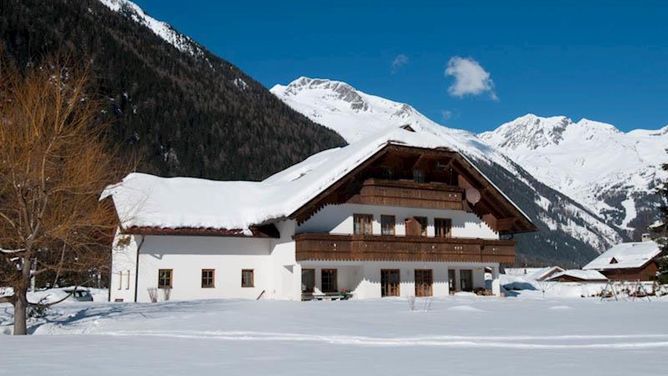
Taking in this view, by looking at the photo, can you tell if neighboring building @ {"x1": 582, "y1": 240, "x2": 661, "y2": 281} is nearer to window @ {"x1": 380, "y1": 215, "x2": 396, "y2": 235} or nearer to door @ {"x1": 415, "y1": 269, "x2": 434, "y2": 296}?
door @ {"x1": 415, "y1": 269, "x2": 434, "y2": 296}

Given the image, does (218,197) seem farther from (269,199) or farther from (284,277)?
(284,277)

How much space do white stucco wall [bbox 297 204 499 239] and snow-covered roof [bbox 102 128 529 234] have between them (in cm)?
190

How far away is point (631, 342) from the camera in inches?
565

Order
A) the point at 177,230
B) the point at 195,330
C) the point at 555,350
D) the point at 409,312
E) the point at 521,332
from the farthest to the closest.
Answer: the point at 177,230 < the point at 409,312 < the point at 195,330 < the point at 521,332 < the point at 555,350

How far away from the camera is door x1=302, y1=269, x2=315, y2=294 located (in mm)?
36000

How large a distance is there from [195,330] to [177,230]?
51.3ft

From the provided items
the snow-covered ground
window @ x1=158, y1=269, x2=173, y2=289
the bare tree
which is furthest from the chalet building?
the bare tree

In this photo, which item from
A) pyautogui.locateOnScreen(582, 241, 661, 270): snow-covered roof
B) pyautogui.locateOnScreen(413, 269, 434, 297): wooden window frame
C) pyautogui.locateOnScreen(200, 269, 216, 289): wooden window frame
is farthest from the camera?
pyautogui.locateOnScreen(582, 241, 661, 270): snow-covered roof

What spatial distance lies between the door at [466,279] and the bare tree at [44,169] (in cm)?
2374

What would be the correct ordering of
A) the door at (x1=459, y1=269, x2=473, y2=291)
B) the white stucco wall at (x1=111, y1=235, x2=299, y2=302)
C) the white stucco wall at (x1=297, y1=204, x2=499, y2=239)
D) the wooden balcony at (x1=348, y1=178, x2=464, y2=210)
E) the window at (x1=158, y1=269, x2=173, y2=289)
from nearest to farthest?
the white stucco wall at (x1=111, y1=235, x2=299, y2=302), the window at (x1=158, y1=269, x2=173, y2=289), the white stucco wall at (x1=297, y1=204, x2=499, y2=239), the wooden balcony at (x1=348, y1=178, x2=464, y2=210), the door at (x1=459, y1=269, x2=473, y2=291)

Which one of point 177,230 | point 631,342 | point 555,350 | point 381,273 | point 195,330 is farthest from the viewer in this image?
point 381,273

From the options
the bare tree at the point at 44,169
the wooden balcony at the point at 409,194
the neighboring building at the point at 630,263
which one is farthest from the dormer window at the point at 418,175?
the neighboring building at the point at 630,263

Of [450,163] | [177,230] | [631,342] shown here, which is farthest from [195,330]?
[450,163]

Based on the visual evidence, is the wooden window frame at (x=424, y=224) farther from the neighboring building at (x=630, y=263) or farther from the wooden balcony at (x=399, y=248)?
the neighboring building at (x=630, y=263)
